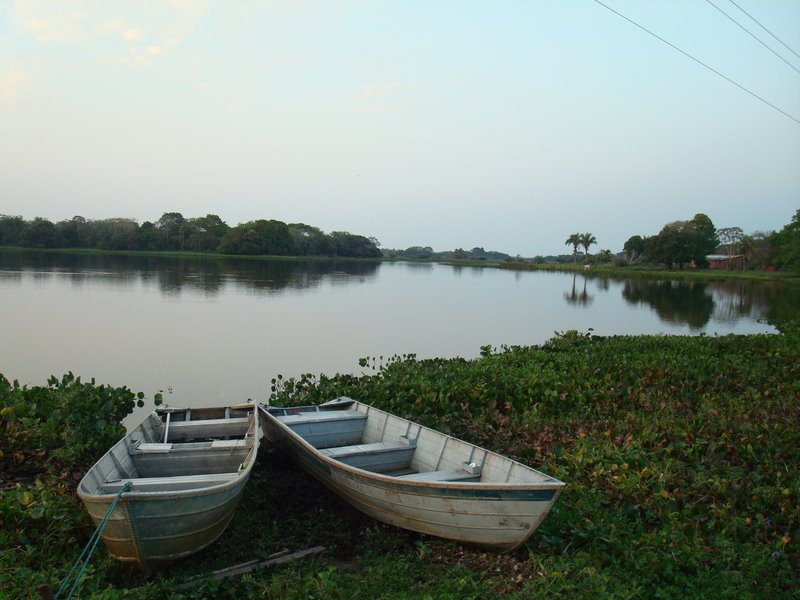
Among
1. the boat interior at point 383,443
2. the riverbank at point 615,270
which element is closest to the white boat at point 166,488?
the boat interior at point 383,443

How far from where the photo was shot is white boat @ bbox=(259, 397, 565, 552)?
183 inches

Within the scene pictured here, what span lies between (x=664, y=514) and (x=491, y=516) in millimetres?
1942

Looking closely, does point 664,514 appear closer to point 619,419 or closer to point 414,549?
point 414,549

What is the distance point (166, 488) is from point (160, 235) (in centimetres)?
9459

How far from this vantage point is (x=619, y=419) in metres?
8.48

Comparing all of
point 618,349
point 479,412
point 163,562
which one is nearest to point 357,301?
point 618,349

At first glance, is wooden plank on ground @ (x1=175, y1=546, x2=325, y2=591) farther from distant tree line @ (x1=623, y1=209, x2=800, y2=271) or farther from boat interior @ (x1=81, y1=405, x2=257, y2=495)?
distant tree line @ (x1=623, y1=209, x2=800, y2=271)

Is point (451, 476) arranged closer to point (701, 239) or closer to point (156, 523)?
point (156, 523)

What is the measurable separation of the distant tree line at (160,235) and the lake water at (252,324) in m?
51.1

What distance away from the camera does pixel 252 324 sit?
21.2 meters

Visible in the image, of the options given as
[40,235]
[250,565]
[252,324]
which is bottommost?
[250,565]

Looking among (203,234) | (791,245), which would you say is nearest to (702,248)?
(791,245)

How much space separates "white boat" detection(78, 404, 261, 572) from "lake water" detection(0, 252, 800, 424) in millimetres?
5338

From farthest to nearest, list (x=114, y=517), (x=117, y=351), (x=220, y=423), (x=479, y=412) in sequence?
(x=117, y=351)
(x=479, y=412)
(x=220, y=423)
(x=114, y=517)
